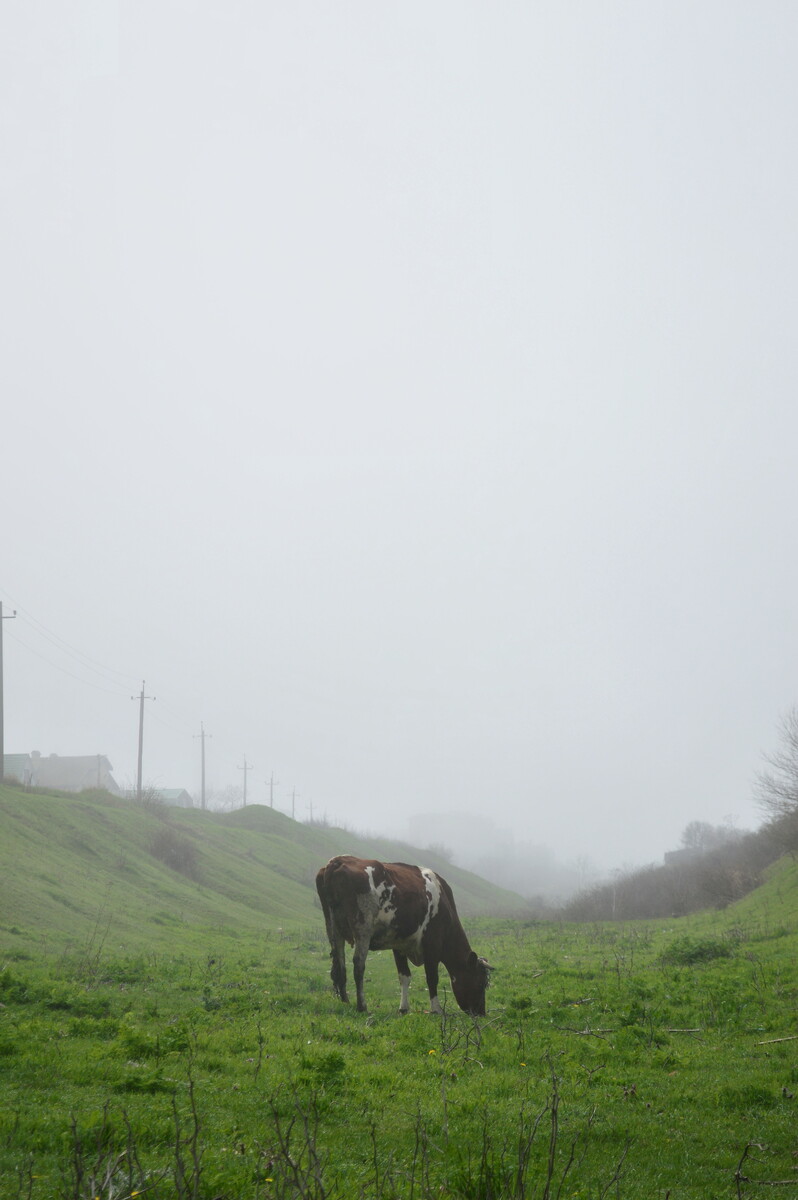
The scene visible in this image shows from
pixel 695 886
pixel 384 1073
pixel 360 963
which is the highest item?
pixel 384 1073

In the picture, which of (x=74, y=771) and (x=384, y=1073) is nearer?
(x=384, y=1073)

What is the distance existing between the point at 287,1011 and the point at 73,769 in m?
124

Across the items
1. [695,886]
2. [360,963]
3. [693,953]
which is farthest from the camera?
[695,886]

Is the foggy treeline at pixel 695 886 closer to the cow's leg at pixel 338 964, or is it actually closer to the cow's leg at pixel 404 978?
the cow's leg at pixel 404 978

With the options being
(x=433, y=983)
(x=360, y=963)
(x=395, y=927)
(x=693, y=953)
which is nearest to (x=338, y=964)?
(x=360, y=963)

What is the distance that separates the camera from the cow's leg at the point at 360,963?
14403mm

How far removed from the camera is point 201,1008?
44.5 ft

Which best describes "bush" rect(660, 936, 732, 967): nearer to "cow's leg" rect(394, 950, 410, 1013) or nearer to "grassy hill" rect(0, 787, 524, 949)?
"cow's leg" rect(394, 950, 410, 1013)

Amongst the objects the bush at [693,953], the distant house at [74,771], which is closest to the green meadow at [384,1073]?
the bush at [693,953]

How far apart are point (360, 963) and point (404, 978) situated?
1.21m

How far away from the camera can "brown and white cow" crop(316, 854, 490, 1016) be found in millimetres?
15086

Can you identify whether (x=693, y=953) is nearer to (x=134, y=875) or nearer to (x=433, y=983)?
(x=433, y=983)

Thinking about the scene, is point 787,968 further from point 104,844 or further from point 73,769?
point 73,769

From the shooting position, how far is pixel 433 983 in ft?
49.8
